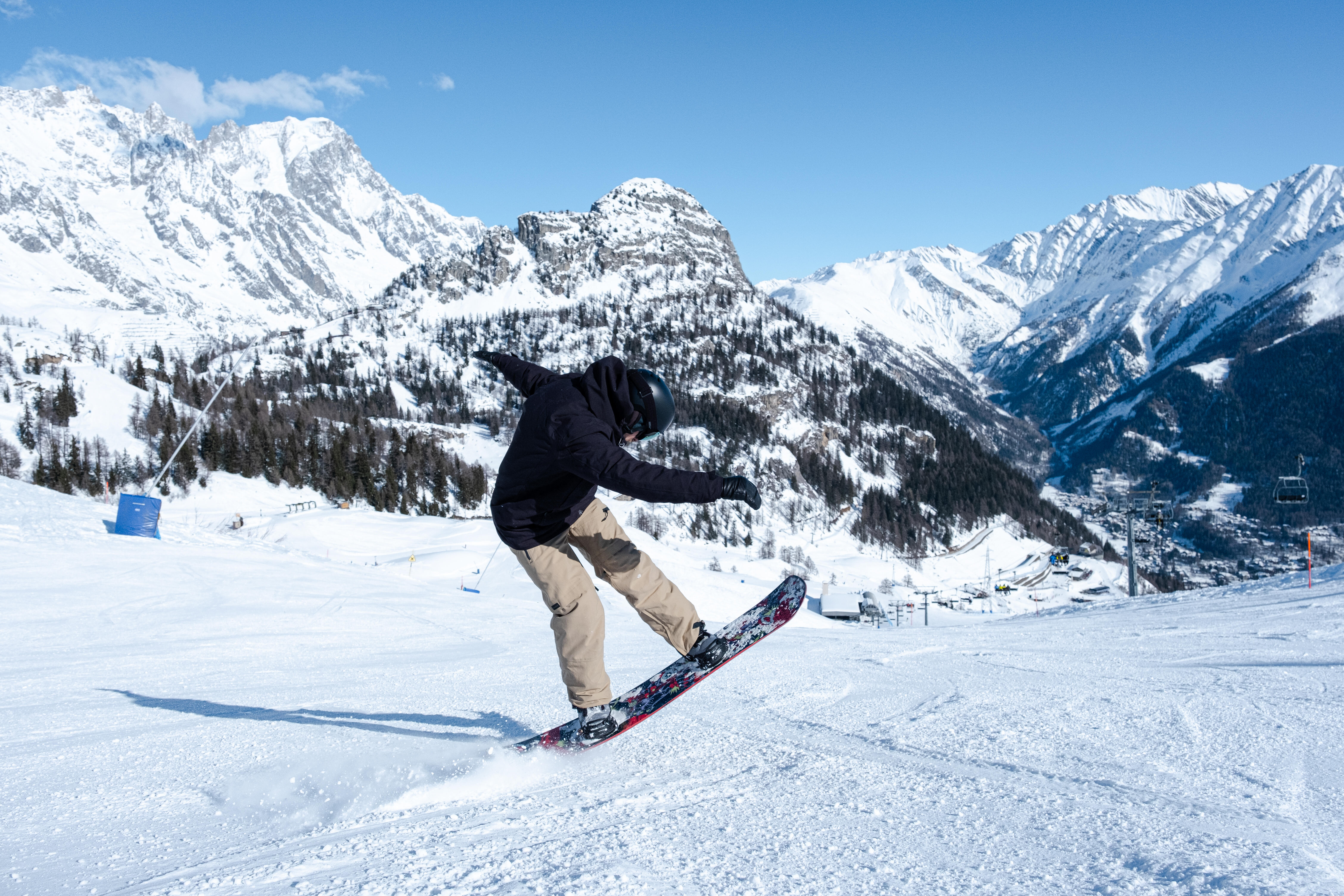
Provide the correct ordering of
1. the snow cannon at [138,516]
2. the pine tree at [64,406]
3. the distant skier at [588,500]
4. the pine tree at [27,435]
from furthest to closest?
the pine tree at [64,406], the pine tree at [27,435], the snow cannon at [138,516], the distant skier at [588,500]

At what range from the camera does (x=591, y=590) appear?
4.12 m

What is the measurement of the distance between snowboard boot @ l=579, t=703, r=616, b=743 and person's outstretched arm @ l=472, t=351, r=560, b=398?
72.8 inches

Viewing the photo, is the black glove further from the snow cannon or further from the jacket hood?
the snow cannon

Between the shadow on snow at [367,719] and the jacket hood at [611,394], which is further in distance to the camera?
the shadow on snow at [367,719]

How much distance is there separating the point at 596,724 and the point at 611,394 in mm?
1767

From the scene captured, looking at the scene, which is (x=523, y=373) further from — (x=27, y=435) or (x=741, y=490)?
(x=27, y=435)

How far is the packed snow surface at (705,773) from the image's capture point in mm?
2215

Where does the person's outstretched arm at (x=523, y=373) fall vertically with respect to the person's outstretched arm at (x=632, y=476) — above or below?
above

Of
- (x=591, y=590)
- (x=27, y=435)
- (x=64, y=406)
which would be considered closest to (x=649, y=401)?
(x=591, y=590)

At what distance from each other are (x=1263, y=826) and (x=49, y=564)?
17.5 m

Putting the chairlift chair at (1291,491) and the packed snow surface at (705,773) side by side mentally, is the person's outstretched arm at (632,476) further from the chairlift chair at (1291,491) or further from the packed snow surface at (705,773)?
the chairlift chair at (1291,491)

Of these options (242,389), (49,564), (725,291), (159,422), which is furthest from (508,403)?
(49,564)

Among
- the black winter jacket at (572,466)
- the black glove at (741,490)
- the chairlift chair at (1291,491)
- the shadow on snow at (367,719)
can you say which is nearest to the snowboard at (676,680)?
the shadow on snow at (367,719)

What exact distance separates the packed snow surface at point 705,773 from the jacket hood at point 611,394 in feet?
5.59
